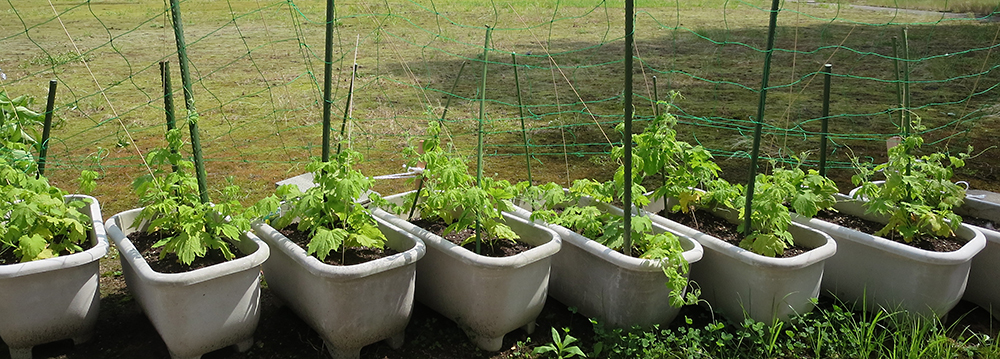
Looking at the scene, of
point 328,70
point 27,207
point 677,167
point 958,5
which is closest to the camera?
point 27,207

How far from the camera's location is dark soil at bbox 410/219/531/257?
2.70 m

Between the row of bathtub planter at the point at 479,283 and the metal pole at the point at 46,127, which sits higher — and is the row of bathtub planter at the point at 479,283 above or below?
below

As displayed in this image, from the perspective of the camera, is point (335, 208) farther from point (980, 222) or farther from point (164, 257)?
point (980, 222)

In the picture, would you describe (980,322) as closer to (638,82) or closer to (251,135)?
(251,135)

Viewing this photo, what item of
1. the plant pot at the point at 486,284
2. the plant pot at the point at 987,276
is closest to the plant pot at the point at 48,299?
the plant pot at the point at 486,284

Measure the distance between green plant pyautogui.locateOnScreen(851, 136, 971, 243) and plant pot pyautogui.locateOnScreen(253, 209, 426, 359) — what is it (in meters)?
1.86

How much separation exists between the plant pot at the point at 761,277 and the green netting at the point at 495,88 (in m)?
0.57

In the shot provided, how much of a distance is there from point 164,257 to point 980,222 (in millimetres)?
3361

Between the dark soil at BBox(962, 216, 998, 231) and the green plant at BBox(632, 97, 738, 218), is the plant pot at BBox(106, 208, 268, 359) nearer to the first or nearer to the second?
the green plant at BBox(632, 97, 738, 218)

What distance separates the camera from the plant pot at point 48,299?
228 centimetres

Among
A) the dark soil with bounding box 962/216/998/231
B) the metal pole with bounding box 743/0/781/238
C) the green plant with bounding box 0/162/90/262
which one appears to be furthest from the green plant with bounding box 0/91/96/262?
the dark soil with bounding box 962/216/998/231

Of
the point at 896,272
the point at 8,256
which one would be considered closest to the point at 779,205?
the point at 896,272

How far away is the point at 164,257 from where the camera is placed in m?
2.54

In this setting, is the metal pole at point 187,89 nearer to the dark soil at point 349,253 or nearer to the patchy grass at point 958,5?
the dark soil at point 349,253
